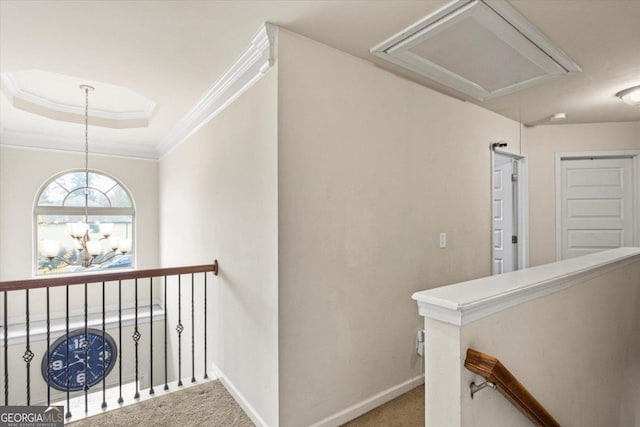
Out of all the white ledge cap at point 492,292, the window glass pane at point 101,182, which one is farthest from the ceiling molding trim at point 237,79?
the window glass pane at point 101,182

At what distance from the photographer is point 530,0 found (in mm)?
1606

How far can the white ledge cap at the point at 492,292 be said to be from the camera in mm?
1066

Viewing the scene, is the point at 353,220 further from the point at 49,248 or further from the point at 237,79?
the point at 49,248

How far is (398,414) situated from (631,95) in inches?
126

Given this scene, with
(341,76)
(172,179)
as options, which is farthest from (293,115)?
(172,179)

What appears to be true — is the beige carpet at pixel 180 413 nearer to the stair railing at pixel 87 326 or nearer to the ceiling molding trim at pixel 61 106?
the stair railing at pixel 87 326

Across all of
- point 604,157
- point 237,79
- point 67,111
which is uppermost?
point 67,111

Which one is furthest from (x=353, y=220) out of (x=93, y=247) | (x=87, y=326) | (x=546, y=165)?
(x=87, y=326)

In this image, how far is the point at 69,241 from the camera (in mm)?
4594

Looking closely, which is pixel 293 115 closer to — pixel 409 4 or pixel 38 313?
pixel 409 4

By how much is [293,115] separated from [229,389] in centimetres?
211

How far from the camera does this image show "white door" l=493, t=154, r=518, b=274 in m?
3.86

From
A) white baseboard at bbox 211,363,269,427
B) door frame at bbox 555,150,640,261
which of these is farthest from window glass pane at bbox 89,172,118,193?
door frame at bbox 555,150,640,261

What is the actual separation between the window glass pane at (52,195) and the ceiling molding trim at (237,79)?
92.4 inches
